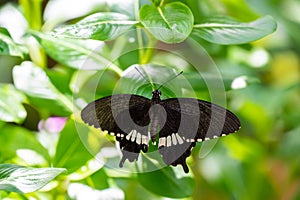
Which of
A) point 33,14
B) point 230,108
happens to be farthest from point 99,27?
point 230,108

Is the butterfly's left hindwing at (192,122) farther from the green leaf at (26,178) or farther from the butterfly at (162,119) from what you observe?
the green leaf at (26,178)

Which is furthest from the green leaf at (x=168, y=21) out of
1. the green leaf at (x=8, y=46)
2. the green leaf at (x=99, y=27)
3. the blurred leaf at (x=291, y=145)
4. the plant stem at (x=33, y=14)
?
the blurred leaf at (x=291, y=145)

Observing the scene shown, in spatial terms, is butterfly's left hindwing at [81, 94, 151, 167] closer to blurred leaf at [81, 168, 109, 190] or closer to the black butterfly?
the black butterfly

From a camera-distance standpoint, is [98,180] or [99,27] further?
[98,180]

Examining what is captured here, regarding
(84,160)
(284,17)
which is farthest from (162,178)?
(284,17)

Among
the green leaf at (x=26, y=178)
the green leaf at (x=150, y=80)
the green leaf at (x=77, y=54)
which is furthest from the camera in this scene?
the green leaf at (x=77, y=54)

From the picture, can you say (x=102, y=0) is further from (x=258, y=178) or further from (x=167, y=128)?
(x=258, y=178)

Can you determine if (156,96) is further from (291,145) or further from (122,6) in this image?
(291,145)
